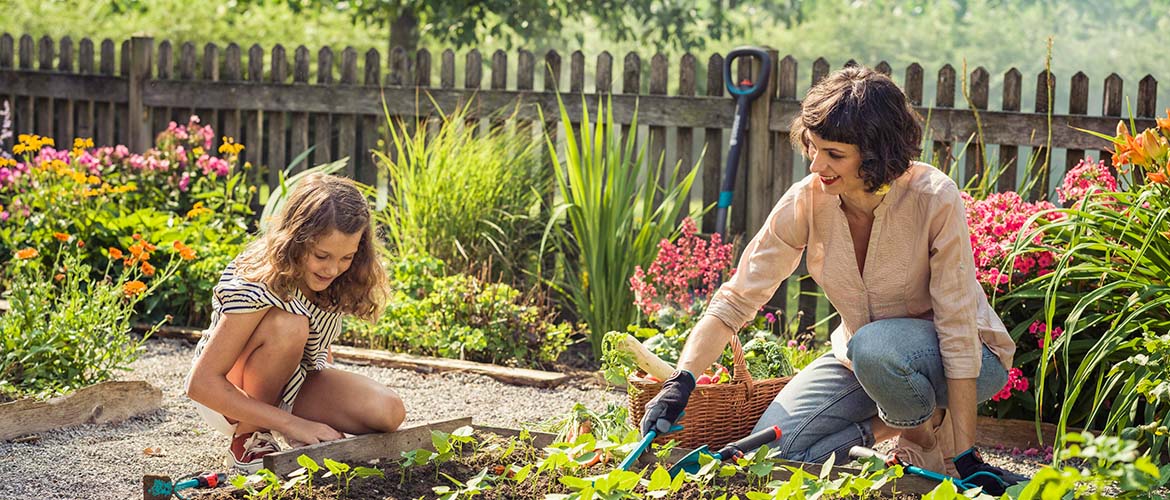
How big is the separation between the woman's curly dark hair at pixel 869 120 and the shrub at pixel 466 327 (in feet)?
7.36

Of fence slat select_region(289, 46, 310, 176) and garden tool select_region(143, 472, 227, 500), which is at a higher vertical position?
fence slat select_region(289, 46, 310, 176)

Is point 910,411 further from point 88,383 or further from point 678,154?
point 678,154

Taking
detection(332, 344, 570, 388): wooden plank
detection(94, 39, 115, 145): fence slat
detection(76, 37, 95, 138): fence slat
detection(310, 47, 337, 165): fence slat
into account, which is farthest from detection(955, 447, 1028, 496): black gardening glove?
detection(76, 37, 95, 138): fence slat

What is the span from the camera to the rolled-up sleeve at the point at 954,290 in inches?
100

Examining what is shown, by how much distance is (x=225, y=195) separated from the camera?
18.8 ft

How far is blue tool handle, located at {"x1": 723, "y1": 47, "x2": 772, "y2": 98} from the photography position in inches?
203

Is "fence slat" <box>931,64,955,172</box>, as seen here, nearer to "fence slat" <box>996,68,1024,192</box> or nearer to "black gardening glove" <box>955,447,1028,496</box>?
"fence slat" <box>996,68,1024,192</box>

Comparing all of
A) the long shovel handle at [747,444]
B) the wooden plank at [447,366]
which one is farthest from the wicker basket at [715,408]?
the wooden plank at [447,366]

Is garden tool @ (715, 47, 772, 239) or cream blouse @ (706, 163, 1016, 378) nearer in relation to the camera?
cream blouse @ (706, 163, 1016, 378)

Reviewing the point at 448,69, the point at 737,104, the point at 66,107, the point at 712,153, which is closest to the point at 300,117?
the point at 448,69

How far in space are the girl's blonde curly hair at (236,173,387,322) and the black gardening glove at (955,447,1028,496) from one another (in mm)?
1425

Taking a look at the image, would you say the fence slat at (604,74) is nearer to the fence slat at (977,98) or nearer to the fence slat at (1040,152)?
the fence slat at (977,98)

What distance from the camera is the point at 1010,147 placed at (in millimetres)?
4910

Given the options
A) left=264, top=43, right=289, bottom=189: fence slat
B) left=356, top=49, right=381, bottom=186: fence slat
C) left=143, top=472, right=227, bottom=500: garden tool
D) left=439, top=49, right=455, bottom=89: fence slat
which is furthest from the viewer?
left=264, top=43, right=289, bottom=189: fence slat
